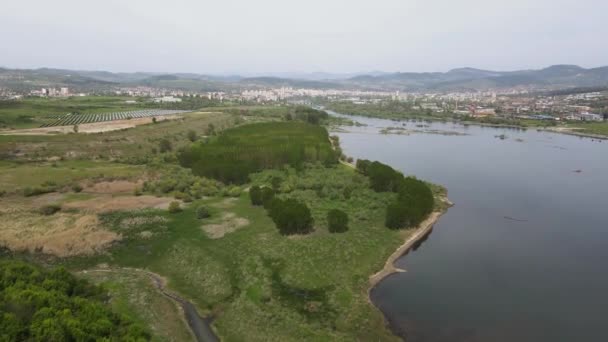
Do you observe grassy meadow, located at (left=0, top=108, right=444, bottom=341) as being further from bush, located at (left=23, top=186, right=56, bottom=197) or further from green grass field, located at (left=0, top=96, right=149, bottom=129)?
green grass field, located at (left=0, top=96, right=149, bottom=129)

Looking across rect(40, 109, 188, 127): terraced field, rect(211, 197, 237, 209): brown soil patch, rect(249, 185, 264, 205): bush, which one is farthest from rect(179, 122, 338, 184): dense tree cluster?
rect(40, 109, 188, 127): terraced field

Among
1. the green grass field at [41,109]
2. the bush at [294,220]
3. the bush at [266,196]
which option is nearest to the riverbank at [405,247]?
A: the bush at [294,220]

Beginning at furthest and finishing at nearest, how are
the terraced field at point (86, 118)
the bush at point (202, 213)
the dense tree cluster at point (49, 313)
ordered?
the terraced field at point (86, 118) → the bush at point (202, 213) → the dense tree cluster at point (49, 313)

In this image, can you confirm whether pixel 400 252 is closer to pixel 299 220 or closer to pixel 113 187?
pixel 299 220

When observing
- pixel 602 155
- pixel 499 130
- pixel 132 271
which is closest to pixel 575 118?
pixel 499 130

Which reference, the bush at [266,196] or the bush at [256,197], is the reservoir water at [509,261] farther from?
the bush at [256,197]
